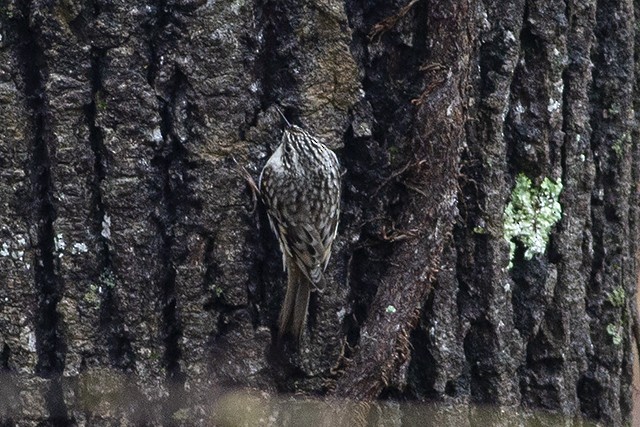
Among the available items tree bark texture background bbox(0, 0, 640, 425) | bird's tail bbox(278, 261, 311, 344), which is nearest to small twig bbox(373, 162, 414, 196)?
tree bark texture background bbox(0, 0, 640, 425)

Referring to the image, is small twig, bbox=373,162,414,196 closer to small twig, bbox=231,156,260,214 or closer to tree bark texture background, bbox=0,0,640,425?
tree bark texture background, bbox=0,0,640,425

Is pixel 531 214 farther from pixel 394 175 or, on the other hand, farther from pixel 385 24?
pixel 385 24

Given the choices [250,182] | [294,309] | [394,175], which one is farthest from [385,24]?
[294,309]

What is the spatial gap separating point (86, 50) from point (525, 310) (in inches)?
52.3

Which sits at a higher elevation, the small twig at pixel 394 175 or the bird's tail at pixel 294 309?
the small twig at pixel 394 175

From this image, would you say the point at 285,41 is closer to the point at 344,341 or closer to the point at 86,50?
the point at 86,50

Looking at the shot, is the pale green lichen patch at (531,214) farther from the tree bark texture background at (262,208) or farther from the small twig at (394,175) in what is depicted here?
the small twig at (394,175)

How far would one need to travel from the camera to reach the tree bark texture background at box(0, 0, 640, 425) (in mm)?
2324

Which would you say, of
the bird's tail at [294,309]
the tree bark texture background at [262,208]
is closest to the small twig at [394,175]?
the tree bark texture background at [262,208]

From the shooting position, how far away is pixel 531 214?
8.54 ft

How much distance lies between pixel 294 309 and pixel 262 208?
279mm

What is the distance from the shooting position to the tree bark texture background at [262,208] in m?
2.32

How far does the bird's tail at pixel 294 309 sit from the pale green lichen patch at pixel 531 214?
1.85 feet

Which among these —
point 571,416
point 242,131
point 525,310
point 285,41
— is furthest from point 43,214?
point 571,416
